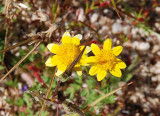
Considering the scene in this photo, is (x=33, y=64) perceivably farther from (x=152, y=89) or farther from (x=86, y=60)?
(x=152, y=89)

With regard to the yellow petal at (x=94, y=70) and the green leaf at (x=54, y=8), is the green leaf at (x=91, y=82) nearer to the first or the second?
the yellow petal at (x=94, y=70)

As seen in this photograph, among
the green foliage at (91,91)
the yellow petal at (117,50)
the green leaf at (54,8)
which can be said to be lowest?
the green foliage at (91,91)

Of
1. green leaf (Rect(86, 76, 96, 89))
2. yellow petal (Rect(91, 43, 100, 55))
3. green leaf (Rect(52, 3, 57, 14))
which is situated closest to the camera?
yellow petal (Rect(91, 43, 100, 55))

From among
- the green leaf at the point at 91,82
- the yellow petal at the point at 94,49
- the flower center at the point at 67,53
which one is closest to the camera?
the flower center at the point at 67,53

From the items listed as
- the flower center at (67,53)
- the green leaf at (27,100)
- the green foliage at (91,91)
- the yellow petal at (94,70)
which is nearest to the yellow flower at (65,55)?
the flower center at (67,53)

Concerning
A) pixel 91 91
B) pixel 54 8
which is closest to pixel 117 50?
pixel 91 91

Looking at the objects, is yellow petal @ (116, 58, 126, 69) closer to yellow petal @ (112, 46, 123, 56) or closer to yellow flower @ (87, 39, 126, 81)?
yellow flower @ (87, 39, 126, 81)

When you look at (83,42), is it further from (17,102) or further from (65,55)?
(17,102)

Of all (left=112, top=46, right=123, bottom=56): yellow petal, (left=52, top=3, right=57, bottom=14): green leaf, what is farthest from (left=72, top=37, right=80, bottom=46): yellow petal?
(left=52, top=3, right=57, bottom=14): green leaf
